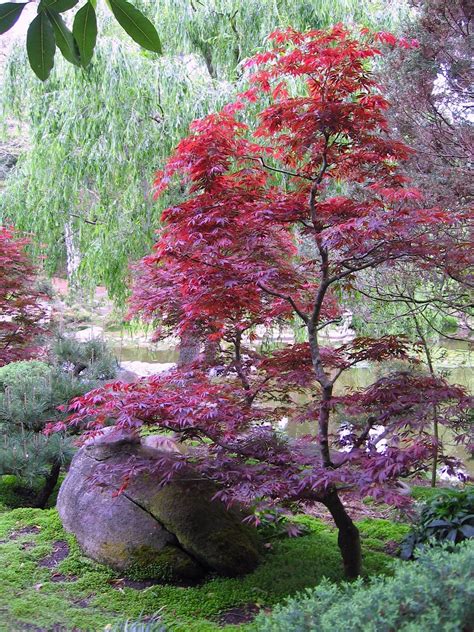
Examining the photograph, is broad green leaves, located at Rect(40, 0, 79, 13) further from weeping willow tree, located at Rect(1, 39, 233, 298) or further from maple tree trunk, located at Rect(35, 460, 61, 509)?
weeping willow tree, located at Rect(1, 39, 233, 298)

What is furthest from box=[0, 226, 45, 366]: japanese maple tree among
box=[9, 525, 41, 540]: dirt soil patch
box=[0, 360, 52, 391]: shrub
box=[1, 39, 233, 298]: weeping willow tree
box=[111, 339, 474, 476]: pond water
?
box=[111, 339, 474, 476]: pond water

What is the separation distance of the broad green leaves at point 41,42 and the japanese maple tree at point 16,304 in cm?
477

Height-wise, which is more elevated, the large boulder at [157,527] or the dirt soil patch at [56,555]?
the large boulder at [157,527]

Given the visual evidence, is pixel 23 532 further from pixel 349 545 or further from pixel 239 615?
pixel 349 545

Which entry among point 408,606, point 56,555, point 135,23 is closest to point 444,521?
point 408,606

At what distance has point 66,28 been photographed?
1161 millimetres

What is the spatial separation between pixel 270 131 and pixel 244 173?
0.93ft

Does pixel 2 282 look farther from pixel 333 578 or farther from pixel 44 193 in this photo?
pixel 333 578

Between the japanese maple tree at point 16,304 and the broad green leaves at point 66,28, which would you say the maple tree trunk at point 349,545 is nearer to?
the broad green leaves at point 66,28

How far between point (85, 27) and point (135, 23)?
0.11 meters

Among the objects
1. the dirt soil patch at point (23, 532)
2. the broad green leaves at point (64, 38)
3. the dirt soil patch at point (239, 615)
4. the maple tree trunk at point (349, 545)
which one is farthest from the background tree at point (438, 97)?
the dirt soil patch at point (23, 532)

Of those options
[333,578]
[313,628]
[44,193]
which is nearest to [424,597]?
[313,628]

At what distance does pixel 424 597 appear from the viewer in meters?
1.24

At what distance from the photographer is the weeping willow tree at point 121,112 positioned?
548cm
